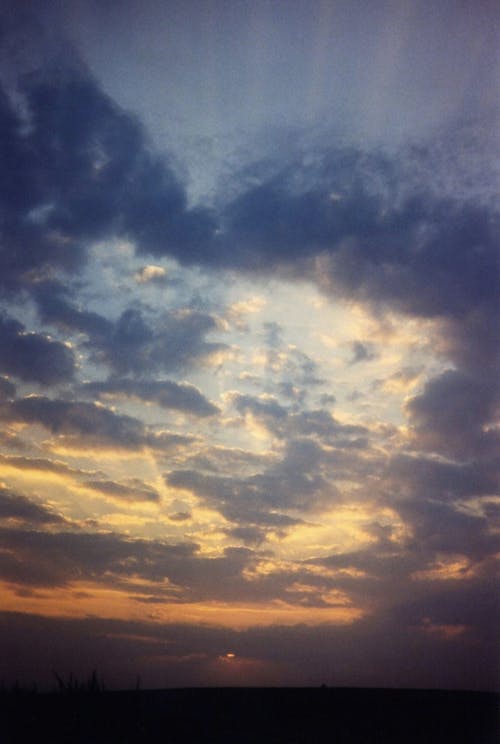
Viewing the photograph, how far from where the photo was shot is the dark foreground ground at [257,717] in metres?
11.4

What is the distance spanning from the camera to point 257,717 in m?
12.2

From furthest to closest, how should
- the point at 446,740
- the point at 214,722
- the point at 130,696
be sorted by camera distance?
the point at 130,696, the point at 214,722, the point at 446,740

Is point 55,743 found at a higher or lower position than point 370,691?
lower

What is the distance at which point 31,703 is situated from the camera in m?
13.4

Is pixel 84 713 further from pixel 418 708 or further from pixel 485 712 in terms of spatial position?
pixel 485 712

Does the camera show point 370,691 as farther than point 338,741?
Yes

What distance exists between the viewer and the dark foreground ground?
11352mm

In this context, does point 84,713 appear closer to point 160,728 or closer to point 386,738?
point 160,728

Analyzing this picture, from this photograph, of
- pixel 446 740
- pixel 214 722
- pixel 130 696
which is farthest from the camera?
pixel 130 696

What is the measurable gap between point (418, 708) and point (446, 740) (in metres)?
1.37

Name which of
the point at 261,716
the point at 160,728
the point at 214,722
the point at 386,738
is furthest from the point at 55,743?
the point at 386,738

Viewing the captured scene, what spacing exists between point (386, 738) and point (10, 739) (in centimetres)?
668

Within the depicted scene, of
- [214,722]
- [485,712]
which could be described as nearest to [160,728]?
[214,722]

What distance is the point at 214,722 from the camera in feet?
39.1
